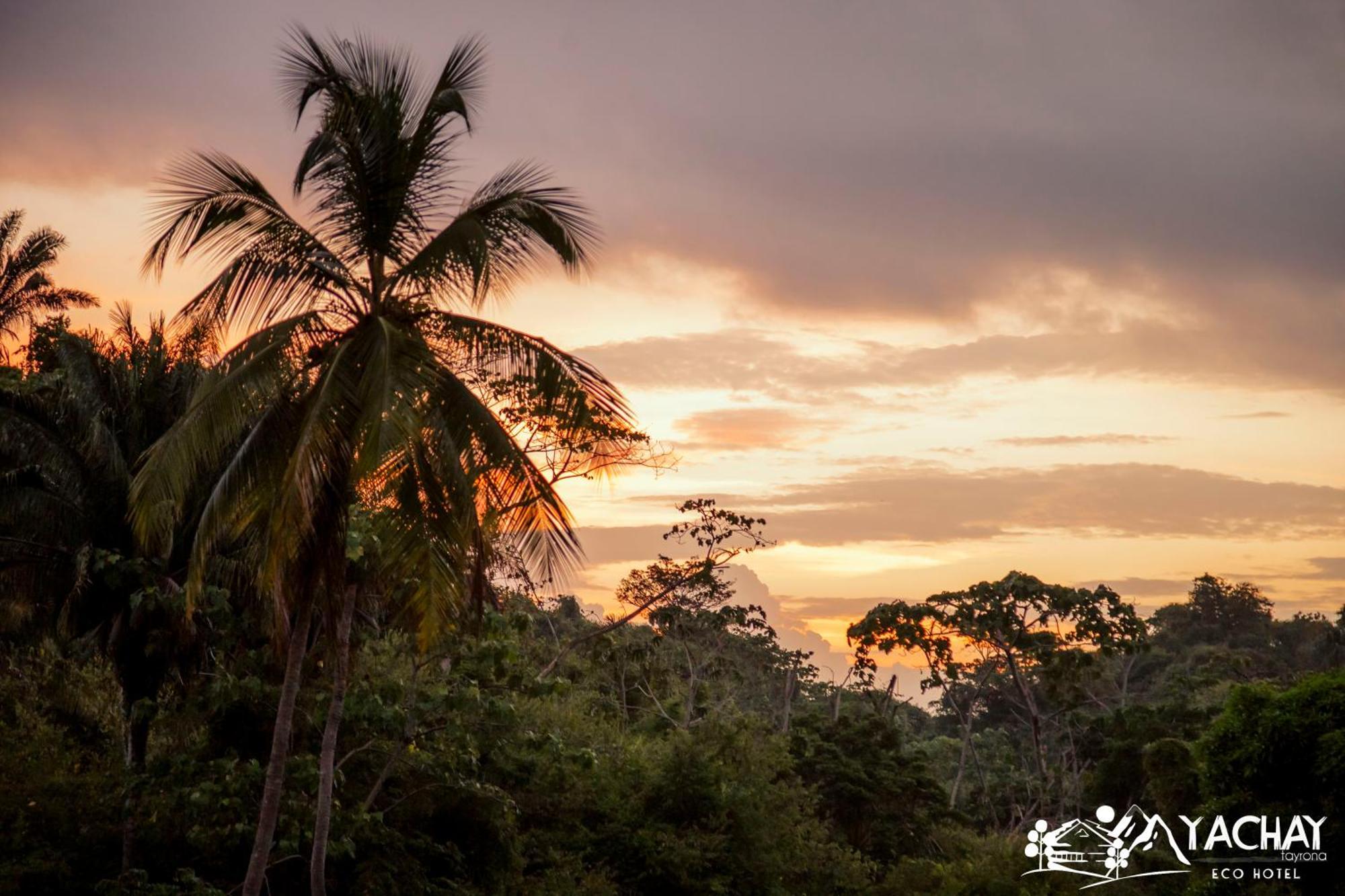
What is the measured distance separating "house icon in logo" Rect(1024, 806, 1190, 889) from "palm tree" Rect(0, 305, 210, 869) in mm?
13168

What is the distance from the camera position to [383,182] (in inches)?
369

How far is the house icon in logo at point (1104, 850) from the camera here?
17000mm

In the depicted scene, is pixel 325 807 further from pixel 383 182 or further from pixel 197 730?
pixel 383 182

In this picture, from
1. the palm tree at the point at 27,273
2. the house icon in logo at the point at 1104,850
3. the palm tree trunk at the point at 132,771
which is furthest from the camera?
the palm tree at the point at 27,273

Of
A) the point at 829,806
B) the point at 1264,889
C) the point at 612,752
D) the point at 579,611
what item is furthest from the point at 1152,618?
the point at 1264,889

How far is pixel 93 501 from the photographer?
43.7ft

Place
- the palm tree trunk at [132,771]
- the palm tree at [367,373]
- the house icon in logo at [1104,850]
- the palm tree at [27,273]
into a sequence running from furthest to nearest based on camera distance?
the palm tree at [27,273] → the house icon in logo at [1104,850] → the palm tree trunk at [132,771] → the palm tree at [367,373]

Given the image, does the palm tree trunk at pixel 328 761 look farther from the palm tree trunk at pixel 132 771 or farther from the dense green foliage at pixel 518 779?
the palm tree trunk at pixel 132 771

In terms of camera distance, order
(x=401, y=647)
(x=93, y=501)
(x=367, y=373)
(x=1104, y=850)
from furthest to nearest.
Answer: (x=1104, y=850)
(x=401, y=647)
(x=93, y=501)
(x=367, y=373)

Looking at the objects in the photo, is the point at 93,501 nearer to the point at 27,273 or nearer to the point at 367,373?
the point at 367,373

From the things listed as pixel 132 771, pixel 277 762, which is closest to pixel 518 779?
pixel 132 771

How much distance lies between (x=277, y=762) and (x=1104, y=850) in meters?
15.0

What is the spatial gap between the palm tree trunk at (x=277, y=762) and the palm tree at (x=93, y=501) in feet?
11.3

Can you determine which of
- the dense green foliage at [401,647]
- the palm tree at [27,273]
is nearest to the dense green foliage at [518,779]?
the dense green foliage at [401,647]
